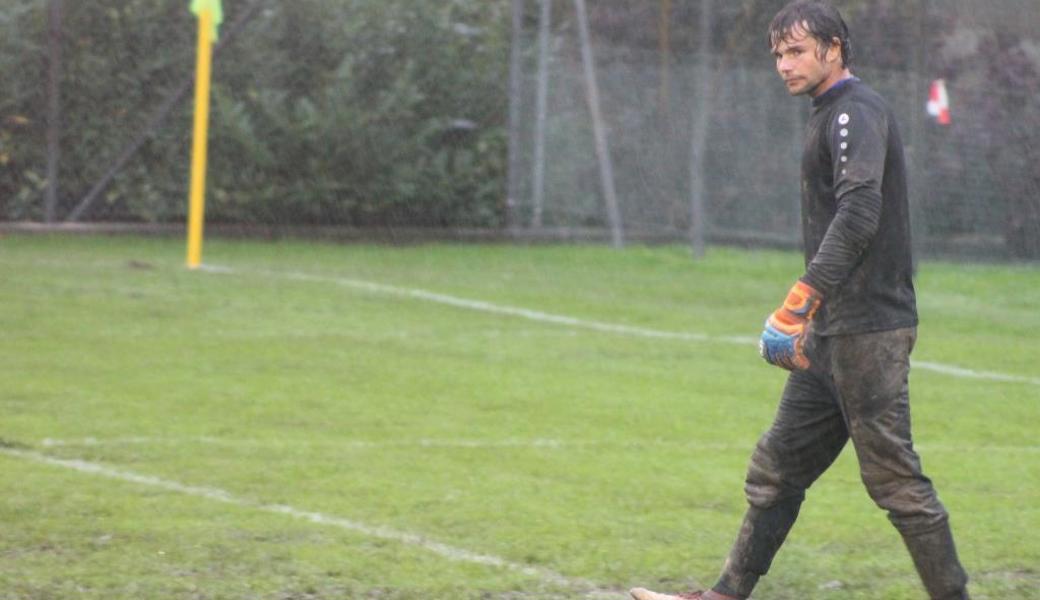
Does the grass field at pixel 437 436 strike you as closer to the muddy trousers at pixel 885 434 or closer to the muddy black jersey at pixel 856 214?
the muddy trousers at pixel 885 434

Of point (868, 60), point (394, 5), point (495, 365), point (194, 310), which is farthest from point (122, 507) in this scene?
point (394, 5)

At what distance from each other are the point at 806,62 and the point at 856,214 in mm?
488

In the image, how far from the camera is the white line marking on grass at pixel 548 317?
12000mm

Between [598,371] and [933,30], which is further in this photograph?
[933,30]

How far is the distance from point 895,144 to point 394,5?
51.5 ft

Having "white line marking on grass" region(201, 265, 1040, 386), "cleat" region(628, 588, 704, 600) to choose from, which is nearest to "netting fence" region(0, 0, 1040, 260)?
"white line marking on grass" region(201, 265, 1040, 386)

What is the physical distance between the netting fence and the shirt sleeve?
12.6 metres

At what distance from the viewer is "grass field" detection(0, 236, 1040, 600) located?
6.52 meters

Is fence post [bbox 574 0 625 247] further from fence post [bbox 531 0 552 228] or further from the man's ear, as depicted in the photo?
the man's ear

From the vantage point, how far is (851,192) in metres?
5.29

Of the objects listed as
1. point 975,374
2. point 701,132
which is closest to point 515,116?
point 701,132

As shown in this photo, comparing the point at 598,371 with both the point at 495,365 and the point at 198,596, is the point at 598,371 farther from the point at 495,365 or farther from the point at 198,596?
the point at 198,596

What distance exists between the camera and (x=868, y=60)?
17.9m

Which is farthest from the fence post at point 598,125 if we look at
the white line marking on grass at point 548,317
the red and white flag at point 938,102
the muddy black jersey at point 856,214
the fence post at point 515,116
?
the muddy black jersey at point 856,214
